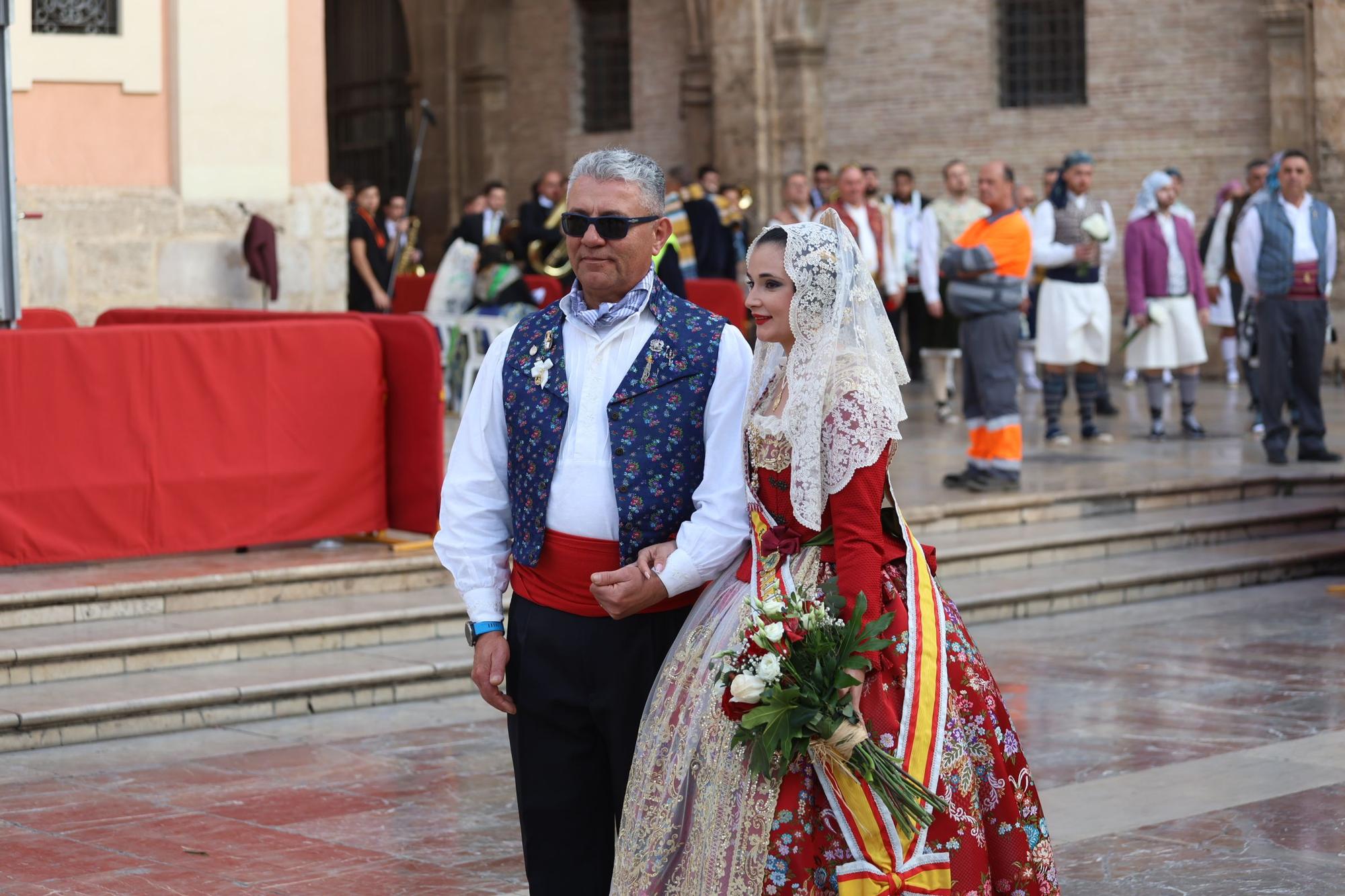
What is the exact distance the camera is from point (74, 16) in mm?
12398

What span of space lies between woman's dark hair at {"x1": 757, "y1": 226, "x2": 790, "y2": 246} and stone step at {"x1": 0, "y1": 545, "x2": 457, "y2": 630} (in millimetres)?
4749

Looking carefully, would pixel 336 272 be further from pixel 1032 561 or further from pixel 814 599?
pixel 814 599

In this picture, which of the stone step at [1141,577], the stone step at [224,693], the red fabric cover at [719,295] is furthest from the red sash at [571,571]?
the red fabric cover at [719,295]

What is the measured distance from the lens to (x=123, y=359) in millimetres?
8469

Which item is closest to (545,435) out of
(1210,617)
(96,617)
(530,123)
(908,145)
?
(96,617)

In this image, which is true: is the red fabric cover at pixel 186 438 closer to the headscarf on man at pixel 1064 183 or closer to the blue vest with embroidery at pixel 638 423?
the blue vest with embroidery at pixel 638 423

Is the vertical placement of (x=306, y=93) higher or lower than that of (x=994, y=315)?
higher

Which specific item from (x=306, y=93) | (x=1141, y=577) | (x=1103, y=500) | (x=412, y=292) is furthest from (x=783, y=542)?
(x=412, y=292)

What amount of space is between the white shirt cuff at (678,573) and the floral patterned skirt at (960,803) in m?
0.30

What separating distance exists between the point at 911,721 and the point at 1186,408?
10.9 metres

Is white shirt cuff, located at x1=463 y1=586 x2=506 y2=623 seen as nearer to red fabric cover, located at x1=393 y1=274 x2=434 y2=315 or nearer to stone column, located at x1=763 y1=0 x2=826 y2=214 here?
red fabric cover, located at x1=393 y1=274 x2=434 y2=315

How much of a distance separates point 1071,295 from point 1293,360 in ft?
5.46

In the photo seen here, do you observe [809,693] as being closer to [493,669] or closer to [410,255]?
[493,669]

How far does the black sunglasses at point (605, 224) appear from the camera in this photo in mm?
3822
